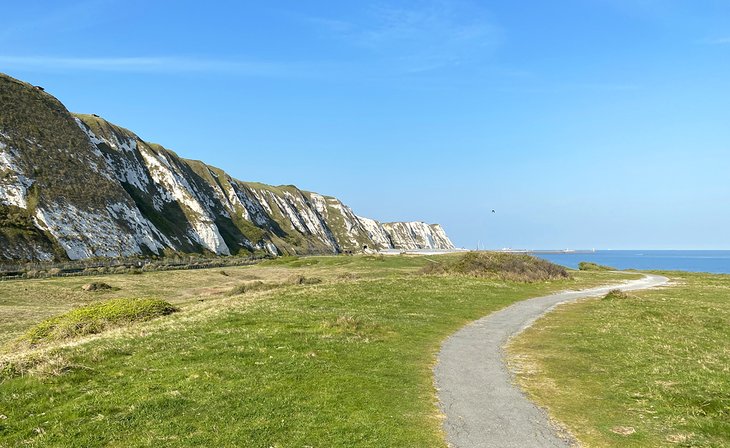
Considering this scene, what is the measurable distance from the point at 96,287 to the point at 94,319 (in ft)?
99.8

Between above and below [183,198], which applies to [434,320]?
below

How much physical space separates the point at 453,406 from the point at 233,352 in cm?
844

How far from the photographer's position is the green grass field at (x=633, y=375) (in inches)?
466

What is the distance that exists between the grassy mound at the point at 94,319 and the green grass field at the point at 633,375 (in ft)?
69.4

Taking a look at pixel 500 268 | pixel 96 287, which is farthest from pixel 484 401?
pixel 96 287

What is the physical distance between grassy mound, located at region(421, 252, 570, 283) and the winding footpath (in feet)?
111

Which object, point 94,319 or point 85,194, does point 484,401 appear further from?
point 85,194

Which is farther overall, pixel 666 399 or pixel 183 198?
pixel 183 198

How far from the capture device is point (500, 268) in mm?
59875

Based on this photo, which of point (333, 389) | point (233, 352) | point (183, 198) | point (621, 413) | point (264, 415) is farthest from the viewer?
point (183, 198)

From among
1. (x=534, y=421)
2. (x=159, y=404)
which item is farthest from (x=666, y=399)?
(x=159, y=404)

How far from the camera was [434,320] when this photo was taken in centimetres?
2823

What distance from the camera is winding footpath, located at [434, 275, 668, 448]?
1112 centimetres

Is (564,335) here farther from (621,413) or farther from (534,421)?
(534,421)
